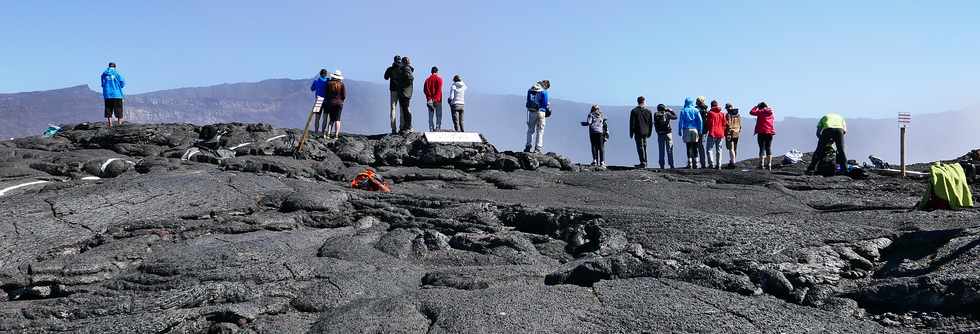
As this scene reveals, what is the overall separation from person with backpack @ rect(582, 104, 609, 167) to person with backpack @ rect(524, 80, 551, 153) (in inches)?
48.1

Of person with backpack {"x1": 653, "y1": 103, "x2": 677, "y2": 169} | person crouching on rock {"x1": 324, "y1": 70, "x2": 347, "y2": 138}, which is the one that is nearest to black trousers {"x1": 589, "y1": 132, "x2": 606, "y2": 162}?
person with backpack {"x1": 653, "y1": 103, "x2": 677, "y2": 169}

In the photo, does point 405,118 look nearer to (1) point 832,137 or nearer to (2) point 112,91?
(2) point 112,91

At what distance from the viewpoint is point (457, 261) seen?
10164mm

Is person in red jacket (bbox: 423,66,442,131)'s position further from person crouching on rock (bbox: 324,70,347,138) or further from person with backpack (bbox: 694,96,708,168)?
person with backpack (bbox: 694,96,708,168)

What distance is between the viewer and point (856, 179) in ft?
61.6

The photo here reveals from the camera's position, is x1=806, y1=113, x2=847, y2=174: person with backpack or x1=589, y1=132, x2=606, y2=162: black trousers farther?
x1=589, y1=132, x2=606, y2=162: black trousers

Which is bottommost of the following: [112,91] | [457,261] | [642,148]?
[457,261]

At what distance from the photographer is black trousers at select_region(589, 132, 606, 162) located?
76.3 ft

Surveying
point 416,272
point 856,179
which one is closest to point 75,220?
point 416,272

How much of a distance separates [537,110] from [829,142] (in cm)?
714

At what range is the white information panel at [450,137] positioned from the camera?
20.7m

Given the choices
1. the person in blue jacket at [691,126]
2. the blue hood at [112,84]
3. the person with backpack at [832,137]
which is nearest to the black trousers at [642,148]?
the person in blue jacket at [691,126]

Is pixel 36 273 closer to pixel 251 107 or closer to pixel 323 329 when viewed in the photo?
pixel 323 329

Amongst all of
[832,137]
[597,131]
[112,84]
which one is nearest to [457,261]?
[832,137]
